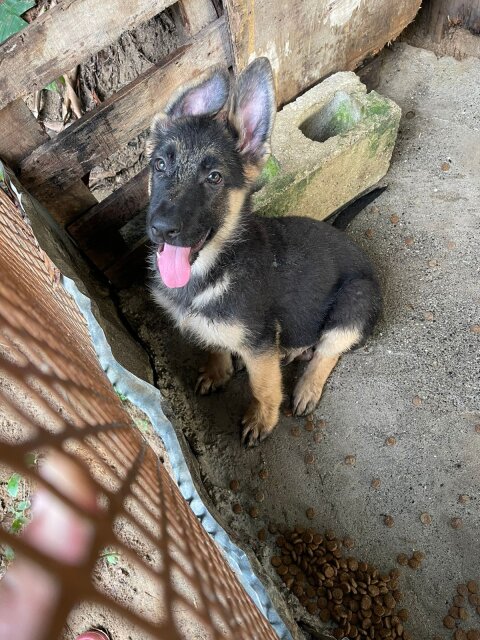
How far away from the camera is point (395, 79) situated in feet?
17.5

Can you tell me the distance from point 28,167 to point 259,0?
6.70 feet

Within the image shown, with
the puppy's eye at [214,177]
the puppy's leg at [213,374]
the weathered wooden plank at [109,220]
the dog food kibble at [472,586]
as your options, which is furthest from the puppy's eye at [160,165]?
the dog food kibble at [472,586]

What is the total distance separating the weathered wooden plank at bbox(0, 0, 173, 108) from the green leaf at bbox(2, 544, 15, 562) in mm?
2701

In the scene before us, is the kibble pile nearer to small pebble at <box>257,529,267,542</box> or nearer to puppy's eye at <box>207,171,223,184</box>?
small pebble at <box>257,529,267,542</box>

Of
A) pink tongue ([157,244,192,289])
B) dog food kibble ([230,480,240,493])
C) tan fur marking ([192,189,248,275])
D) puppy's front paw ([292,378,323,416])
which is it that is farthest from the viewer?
puppy's front paw ([292,378,323,416])

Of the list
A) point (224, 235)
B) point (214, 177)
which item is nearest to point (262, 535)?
point (224, 235)

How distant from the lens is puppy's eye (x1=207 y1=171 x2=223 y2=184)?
105 inches

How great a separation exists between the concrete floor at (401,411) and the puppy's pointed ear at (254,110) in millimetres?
1891

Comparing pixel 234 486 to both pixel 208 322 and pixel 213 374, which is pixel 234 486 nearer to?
pixel 213 374

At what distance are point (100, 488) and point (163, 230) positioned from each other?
162 centimetres

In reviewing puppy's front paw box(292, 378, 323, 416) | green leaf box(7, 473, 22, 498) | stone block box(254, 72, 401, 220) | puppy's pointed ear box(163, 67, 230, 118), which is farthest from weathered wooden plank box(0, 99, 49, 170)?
green leaf box(7, 473, 22, 498)

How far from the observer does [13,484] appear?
0.81m

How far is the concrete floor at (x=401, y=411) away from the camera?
10.9 feet

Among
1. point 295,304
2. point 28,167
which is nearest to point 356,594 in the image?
point 295,304
